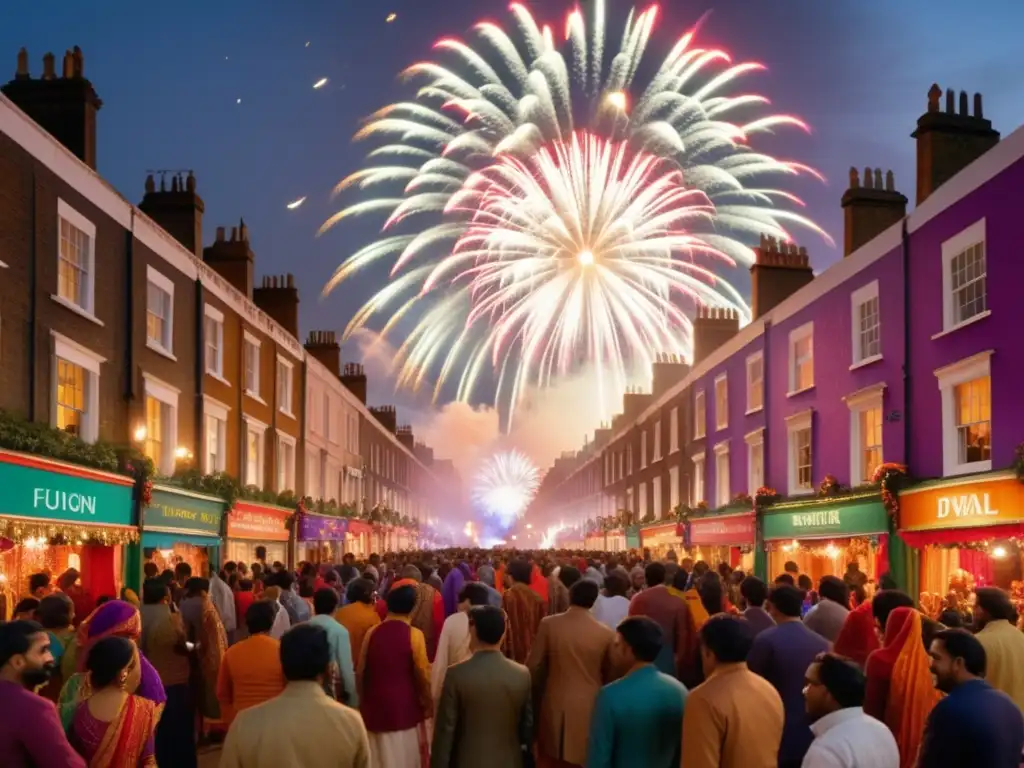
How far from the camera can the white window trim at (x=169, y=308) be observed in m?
22.2

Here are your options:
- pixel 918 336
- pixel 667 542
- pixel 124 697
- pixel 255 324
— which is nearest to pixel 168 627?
pixel 124 697

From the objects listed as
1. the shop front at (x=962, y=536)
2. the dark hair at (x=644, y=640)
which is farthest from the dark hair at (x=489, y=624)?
the shop front at (x=962, y=536)

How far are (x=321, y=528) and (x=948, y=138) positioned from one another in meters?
23.6

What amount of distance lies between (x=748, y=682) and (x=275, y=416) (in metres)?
28.6

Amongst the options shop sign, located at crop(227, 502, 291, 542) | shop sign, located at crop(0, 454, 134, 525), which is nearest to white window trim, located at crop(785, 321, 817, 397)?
shop sign, located at crop(227, 502, 291, 542)

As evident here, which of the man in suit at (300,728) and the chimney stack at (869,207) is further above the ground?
the chimney stack at (869,207)

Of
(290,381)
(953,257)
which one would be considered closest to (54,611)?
(953,257)

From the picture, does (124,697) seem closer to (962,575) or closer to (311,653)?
(311,653)

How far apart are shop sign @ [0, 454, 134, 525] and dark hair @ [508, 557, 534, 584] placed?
686 centimetres

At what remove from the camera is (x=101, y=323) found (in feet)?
64.5

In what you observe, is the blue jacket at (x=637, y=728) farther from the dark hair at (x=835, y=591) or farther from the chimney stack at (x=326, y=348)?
the chimney stack at (x=326, y=348)

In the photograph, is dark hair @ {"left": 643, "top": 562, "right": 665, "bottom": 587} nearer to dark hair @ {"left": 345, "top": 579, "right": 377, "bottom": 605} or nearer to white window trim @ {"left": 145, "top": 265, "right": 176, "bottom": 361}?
dark hair @ {"left": 345, "top": 579, "right": 377, "bottom": 605}

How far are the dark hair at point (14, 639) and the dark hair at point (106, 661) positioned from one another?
12.2 inches

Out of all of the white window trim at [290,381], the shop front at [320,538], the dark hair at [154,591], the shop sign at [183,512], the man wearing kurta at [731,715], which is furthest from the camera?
the shop front at [320,538]
